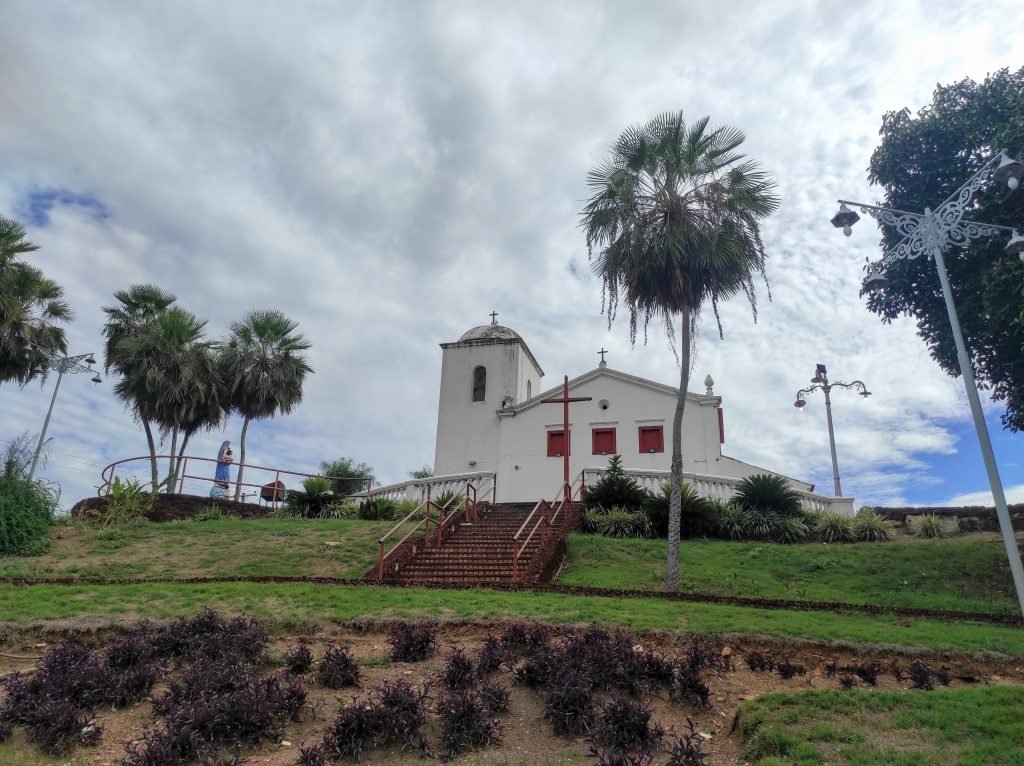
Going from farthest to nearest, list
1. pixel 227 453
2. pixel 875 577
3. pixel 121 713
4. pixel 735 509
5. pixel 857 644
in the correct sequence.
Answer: pixel 227 453, pixel 735 509, pixel 875 577, pixel 857 644, pixel 121 713

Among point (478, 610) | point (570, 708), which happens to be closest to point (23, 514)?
point (478, 610)

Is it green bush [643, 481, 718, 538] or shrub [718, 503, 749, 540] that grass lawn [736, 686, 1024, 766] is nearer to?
green bush [643, 481, 718, 538]

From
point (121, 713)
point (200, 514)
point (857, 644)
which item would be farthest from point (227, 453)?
point (857, 644)

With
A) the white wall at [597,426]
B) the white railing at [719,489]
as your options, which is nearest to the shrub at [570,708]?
the white railing at [719,489]

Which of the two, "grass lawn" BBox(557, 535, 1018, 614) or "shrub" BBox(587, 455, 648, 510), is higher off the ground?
"shrub" BBox(587, 455, 648, 510)

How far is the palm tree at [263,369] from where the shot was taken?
29906 mm

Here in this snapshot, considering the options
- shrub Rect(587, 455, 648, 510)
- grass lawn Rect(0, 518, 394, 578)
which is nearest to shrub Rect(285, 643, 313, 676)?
grass lawn Rect(0, 518, 394, 578)

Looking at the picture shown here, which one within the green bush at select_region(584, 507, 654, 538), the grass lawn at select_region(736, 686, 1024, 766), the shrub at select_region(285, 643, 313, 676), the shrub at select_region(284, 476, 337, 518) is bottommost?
the grass lawn at select_region(736, 686, 1024, 766)

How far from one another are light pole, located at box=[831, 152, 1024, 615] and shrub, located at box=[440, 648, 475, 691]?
6574 mm

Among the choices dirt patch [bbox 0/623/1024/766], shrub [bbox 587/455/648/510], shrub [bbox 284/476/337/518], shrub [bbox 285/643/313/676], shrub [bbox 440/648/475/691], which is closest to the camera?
dirt patch [bbox 0/623/1024/766]

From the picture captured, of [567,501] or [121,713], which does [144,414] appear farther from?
[121,713]

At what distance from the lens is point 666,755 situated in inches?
205

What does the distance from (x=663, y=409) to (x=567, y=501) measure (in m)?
8.83

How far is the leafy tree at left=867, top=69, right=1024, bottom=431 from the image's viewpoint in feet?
42.7
